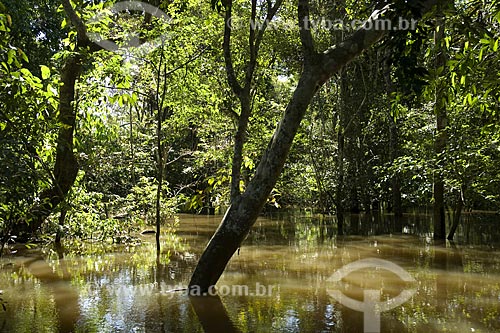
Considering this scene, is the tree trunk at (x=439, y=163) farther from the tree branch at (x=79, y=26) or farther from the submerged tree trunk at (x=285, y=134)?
the tree branch at (x=79, y=26)

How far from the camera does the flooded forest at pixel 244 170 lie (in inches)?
199

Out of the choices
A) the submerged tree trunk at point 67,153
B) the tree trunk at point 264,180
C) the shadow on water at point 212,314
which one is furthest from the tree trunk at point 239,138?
the submerged tree trunk at point 67,153

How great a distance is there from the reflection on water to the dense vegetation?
1.03 meters

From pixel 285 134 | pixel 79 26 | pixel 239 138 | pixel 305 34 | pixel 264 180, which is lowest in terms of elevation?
pixel 264 180

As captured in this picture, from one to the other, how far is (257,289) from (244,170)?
7803 millimetres

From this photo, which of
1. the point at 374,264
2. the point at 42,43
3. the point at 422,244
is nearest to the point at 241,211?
the point at 374,264

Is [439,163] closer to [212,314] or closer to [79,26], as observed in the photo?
[212,314]

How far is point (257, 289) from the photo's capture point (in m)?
7.04

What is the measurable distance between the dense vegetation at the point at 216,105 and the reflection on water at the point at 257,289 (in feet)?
3.37

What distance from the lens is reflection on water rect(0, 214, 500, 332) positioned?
17.7 feet

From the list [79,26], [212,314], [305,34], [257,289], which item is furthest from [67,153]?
[305,34]

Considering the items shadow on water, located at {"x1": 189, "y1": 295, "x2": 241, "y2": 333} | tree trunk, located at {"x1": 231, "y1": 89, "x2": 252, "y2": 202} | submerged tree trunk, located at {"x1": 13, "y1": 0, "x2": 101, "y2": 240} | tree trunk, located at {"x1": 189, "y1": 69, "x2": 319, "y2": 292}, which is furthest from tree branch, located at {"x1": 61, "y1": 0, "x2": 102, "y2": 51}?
shadow on water, located at {"x1": 189, "y1": 295, "x2": 241, "y2": 333}

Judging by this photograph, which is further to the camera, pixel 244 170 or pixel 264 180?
pixel 244 170

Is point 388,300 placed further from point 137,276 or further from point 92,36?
point 92,36
